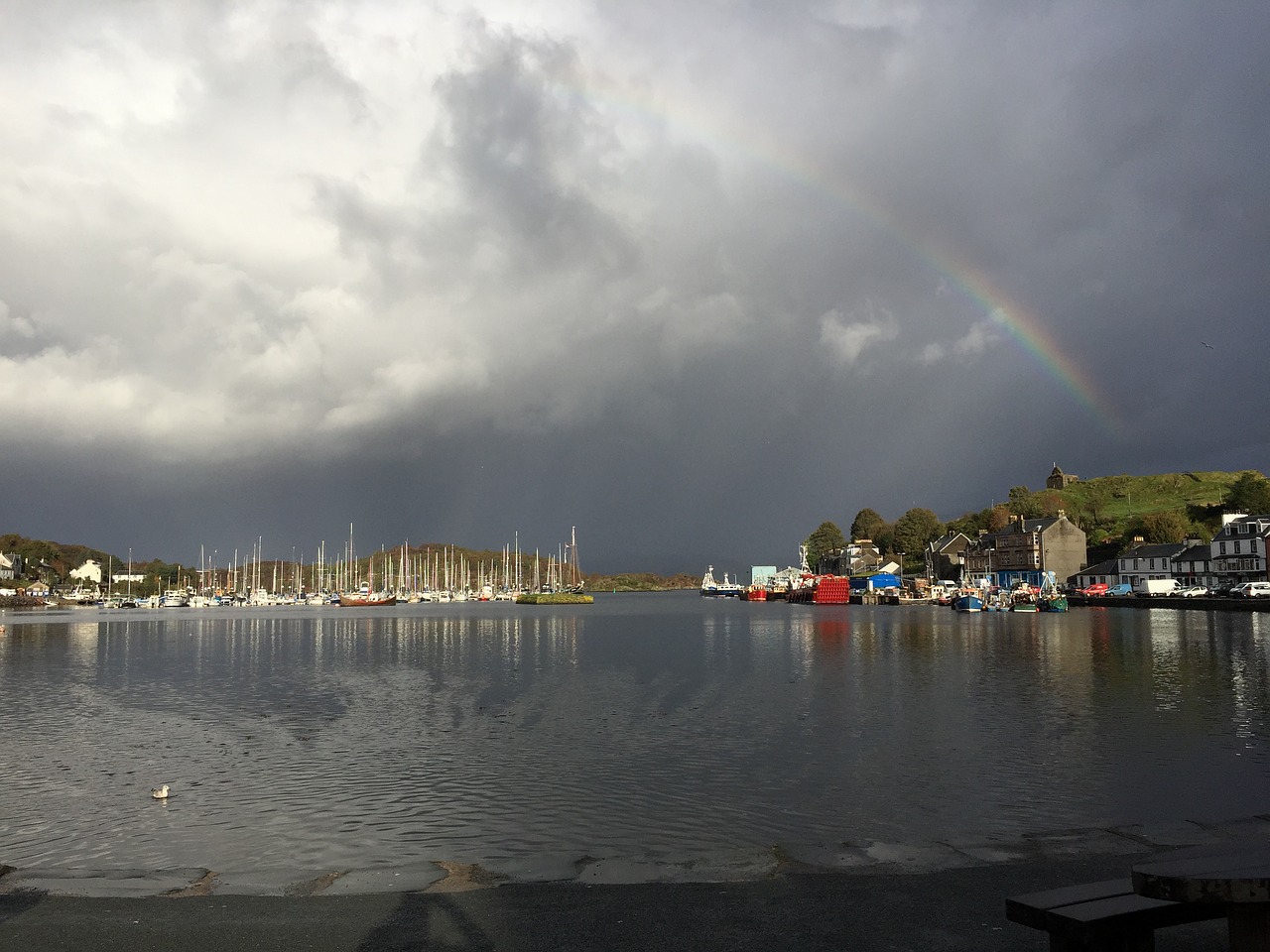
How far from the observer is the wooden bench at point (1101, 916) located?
702cm

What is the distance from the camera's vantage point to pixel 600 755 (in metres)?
21.9

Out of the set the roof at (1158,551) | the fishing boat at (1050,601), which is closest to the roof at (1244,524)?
the roof at (1158,551)

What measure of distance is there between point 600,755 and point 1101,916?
15.8 m

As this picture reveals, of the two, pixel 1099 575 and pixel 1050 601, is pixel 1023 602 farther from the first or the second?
pixel 1099 575

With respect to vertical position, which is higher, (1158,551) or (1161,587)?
(1158,551)

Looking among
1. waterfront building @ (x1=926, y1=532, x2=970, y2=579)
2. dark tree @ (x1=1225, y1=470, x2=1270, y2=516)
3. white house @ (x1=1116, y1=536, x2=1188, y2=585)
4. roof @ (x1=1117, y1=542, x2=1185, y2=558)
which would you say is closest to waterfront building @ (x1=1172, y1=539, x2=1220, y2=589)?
white house @ (x1=1116, y1=536, x2=1188, y2=585)

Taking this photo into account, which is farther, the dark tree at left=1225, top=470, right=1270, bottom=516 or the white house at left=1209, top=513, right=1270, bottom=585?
the dark tree at left=1225, top=470, right=1270, bottom=516

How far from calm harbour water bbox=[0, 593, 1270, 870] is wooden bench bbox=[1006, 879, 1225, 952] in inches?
266

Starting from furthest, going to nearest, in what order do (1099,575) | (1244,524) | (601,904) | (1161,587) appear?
(1099,575) → (1161,587) → (1244,524) → (601,904)

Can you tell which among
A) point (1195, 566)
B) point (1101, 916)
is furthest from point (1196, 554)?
point (1101, 916)

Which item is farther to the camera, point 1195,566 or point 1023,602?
point 1195,566

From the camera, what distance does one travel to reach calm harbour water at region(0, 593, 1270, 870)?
1473 centimetres

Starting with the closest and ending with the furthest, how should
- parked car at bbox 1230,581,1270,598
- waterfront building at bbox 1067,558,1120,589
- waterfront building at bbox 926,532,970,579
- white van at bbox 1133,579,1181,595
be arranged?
parked car at bbox 1230,581,1270,598 < white van at bbox 1133,579,1181,595 < waterfront building at bbox 1067,558,1120,589 < waterfront building at bbox 926,532,970,579

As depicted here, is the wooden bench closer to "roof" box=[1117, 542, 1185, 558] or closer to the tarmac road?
the tarmac road
